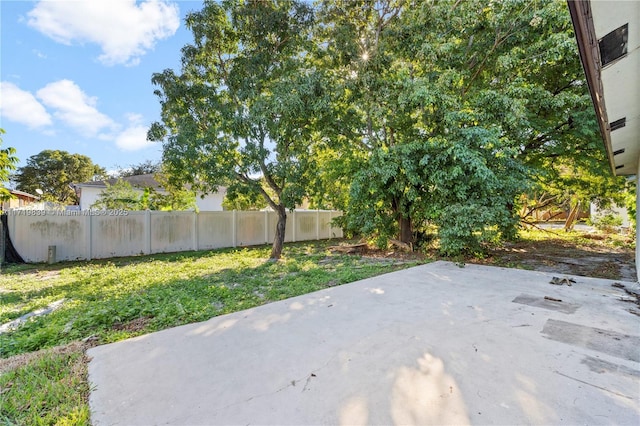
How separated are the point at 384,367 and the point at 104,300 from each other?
4219mm

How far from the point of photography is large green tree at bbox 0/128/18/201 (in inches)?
177

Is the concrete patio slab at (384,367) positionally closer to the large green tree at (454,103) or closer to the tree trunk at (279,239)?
the large green tree at (454,103)

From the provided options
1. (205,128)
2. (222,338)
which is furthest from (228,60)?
(222,338)

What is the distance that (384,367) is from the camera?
2.33 metres

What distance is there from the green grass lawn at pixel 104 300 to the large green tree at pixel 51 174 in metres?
28.1

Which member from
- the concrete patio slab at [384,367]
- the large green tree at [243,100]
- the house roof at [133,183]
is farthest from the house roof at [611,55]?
the house roof at [133,183]

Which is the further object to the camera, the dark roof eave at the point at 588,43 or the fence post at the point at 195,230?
the fence post at the point at 195,230

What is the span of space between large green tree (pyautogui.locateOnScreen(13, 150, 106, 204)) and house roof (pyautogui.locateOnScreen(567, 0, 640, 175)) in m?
35.0

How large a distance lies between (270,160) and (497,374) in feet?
22.7

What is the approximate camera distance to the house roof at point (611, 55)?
1.83m

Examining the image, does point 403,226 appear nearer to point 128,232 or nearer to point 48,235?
point 128,232

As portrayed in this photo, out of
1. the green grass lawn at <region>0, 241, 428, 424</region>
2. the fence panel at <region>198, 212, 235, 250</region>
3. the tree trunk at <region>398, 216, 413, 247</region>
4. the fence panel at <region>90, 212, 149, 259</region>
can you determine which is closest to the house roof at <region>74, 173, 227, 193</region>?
the fence panel at <region>198, 212, 235, 250</region>

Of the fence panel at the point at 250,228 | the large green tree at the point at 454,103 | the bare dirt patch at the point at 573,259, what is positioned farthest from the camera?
the fence panel at the point at 250,228

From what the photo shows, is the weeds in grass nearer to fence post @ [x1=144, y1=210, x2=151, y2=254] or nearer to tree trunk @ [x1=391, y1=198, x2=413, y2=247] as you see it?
fence post @ [x1=144, y1=210, x2=151, y2=254]
